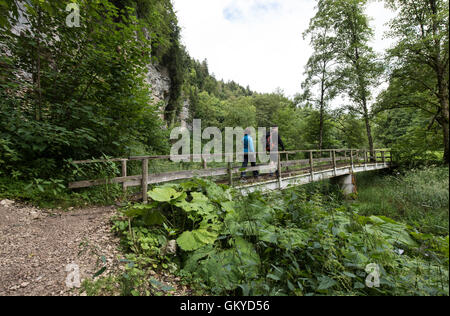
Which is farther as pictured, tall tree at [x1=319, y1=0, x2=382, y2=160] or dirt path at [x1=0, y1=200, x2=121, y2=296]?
tall tree at [x1=319, y1=0, x2=382, y2=160]

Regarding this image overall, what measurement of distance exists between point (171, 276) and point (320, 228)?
6.49 feet

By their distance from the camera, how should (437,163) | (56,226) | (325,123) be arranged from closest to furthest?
(437,163)
(56,226)
(325,123)

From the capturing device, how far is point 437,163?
143cm

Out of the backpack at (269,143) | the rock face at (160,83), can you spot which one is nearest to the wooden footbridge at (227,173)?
the backpack at (269,143)

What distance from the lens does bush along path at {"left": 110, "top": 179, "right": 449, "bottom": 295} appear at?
5.18 ft

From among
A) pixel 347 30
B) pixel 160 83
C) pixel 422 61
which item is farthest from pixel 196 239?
pixel 160 83

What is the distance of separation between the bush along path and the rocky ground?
0.30m

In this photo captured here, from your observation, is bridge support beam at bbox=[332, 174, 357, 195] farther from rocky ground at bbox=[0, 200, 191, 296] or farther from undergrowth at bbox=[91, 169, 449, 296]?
rocky ground at bbox=[0, 200, 191, 296]

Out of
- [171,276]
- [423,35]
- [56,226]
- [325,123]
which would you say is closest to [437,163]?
[423,35]

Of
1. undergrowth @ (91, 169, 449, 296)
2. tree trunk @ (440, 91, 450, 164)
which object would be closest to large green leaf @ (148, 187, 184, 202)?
undergrowth @ (91, 169, 449, 296)

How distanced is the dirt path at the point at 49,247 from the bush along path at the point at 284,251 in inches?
12.8

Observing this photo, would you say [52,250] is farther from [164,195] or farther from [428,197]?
[428,197]

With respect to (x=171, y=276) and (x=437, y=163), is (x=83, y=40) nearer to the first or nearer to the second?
(x=171, y=276)
